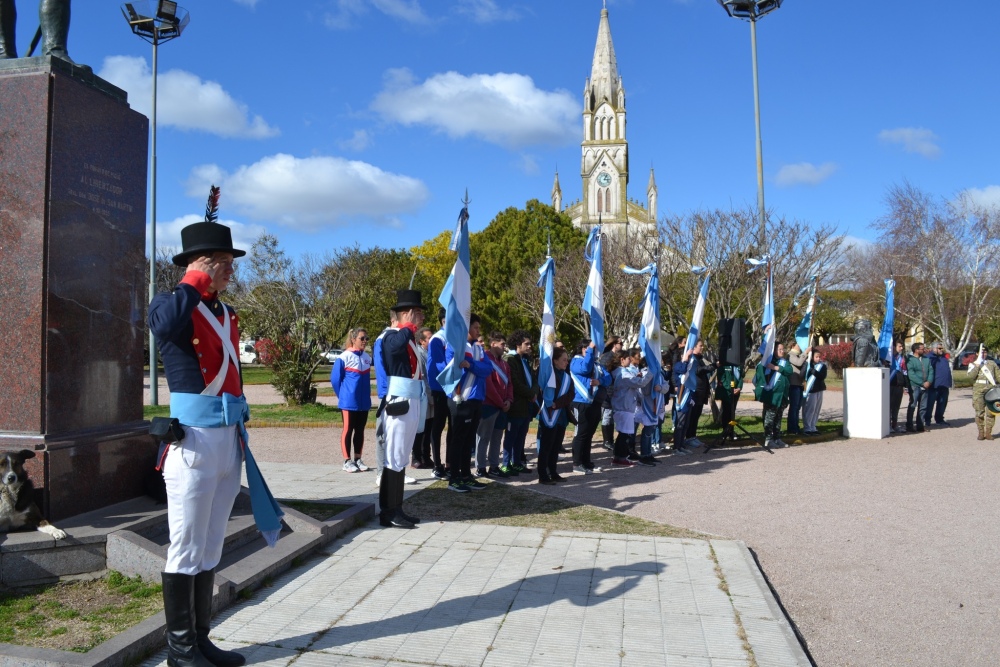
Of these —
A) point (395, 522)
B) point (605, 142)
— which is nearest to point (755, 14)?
point (395, 522)

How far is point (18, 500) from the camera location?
4531mm

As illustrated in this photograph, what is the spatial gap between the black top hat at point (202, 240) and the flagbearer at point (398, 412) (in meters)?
2.89

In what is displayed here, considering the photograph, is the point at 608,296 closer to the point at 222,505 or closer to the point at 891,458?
the point at 891,458

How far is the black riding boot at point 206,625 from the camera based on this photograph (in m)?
3.72

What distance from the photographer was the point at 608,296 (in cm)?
2527

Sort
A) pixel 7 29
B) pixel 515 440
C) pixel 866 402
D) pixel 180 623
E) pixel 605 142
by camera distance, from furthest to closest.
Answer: pixel 605 142 → pixel 866 402 → pixel 515 440 → pixel 7 29 → pixel 180 623

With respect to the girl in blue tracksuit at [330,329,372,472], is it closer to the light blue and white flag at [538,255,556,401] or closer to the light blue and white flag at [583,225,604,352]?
the light blue and white flag at [538,255,556,401]

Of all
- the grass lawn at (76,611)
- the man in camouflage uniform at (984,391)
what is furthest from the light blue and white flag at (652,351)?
the grass lawn at (76,611)

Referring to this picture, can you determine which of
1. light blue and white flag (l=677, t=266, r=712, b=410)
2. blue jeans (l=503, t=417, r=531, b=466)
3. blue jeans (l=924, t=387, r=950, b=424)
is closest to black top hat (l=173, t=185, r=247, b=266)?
blue jeans (l=503, t=417, r=531, b=466)

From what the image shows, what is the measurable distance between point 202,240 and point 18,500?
2212mm

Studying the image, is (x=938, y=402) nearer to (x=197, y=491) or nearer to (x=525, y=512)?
(x=525, y=512)

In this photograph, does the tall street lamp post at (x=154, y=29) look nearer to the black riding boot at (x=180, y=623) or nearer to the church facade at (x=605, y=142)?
the black riding boot at (x=180, y=623)

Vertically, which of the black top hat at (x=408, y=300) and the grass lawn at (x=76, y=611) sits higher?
the black top hat at (x=408, y=300)

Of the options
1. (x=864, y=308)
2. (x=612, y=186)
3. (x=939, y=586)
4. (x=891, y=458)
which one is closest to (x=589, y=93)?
(x=612, y=186)
